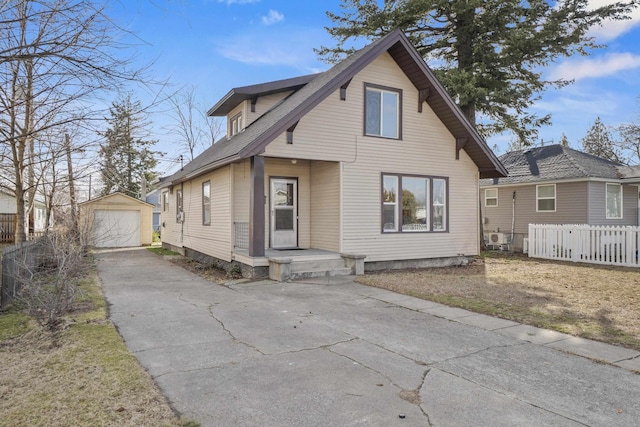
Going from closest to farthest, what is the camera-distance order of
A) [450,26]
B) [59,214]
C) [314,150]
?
1. [59,214]
2. [314,150]
3. [450,26]

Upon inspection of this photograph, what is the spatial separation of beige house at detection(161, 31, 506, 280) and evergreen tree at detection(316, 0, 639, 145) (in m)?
4.08

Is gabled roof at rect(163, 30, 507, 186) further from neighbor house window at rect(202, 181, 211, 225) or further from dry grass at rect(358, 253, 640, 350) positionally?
dry grass at rect(358, 253, 640, 350)

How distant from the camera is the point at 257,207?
33.9 feet

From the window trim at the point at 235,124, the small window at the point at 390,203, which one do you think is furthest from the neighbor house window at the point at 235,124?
the small window at the point at 390,203

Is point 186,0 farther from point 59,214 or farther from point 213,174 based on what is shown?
point 213,174

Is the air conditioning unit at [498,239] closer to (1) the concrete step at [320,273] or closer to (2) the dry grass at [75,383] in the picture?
(1) the concrete step at [320,273]


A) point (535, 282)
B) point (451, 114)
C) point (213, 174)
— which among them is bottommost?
point (535, 282)

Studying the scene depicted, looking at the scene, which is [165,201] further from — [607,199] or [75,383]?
[607,199]

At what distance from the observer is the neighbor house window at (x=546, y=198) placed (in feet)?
62.4

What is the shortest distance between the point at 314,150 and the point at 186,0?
24.0ft

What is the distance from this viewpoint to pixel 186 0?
12.9ft

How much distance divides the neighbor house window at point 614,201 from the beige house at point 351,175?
8360 mm

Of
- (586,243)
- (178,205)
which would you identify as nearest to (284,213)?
(178,205)

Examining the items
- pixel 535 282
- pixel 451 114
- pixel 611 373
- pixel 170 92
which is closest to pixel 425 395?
pixel 611 373
